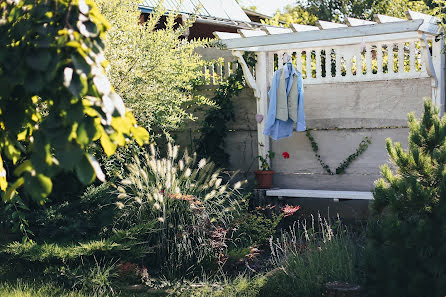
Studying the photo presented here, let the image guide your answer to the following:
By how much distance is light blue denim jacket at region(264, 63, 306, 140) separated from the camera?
735 cm

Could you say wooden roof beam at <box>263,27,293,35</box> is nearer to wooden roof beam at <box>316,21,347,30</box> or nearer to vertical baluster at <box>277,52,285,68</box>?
vertical baluster at <box>277,52,285,68</box>

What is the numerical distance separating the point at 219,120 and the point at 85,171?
5973mm

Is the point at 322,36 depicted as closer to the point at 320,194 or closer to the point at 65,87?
the point at 320,194

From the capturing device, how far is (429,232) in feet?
14.6

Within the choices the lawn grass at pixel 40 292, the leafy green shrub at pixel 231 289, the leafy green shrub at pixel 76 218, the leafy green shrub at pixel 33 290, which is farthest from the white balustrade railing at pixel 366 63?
the leafy green shrub at pixel 33 290

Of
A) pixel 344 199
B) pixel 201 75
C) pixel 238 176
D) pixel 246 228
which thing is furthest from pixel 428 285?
pixel 201 75

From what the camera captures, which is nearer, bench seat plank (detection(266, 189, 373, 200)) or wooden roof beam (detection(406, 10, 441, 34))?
wooden roof beam (detection(406, 10, 441, 34))

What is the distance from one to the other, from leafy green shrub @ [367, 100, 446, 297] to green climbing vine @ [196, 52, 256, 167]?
11.1ft

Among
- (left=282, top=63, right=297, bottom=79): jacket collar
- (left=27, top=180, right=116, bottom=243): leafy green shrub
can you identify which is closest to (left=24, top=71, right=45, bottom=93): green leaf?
(left=27, top=180, right=116, bottom=243): leafy green shrub

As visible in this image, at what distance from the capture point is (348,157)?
7336 millimetres

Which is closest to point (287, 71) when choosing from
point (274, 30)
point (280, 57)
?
point (280, 57)

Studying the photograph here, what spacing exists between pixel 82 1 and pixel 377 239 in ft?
10.8

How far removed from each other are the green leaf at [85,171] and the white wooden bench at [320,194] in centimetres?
513

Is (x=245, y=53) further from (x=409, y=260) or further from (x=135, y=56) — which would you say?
(x=409, y=260)
